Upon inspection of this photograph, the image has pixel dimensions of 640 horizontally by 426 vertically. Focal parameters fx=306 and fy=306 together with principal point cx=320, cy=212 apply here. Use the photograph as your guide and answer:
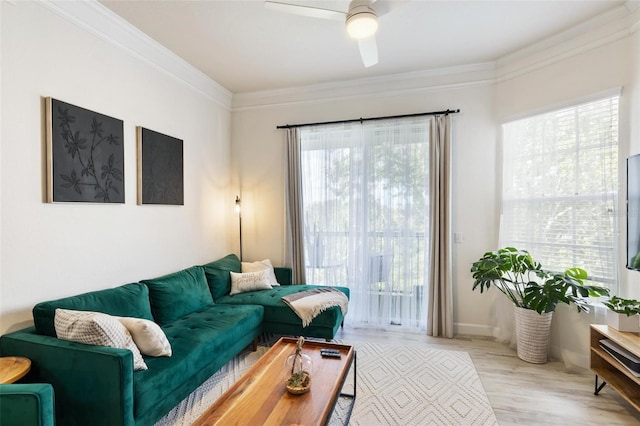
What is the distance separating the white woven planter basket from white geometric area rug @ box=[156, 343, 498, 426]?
54 cm

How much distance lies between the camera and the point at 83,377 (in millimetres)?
1647

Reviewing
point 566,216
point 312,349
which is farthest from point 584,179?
point 312,349

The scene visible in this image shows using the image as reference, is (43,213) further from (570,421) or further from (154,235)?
(570,421)

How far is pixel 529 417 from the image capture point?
206 cm

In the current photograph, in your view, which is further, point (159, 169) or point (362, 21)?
point (159, 169)

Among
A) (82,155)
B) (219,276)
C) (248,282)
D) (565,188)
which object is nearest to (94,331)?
(82,155)

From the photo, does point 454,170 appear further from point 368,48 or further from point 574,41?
point 368,48

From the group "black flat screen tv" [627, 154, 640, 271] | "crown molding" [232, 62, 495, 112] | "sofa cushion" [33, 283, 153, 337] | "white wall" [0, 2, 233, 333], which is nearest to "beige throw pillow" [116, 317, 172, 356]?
"sofa cushion" [33, 283, 153, 337]

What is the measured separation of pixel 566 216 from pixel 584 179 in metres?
0.36

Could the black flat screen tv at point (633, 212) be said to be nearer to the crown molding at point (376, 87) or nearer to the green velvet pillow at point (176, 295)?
the crown molding at point (376, 87)

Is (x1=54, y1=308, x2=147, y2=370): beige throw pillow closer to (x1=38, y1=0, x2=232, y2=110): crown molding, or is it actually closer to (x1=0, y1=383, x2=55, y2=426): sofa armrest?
(x1=0, y1=383, x2=55, y2=426): sofa armrest

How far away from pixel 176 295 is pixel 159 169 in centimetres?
124

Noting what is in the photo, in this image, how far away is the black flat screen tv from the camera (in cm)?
219

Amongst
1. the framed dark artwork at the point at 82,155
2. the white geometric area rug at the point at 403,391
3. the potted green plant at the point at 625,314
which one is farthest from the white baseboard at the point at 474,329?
the framed dark artwork at the point at 82,155
